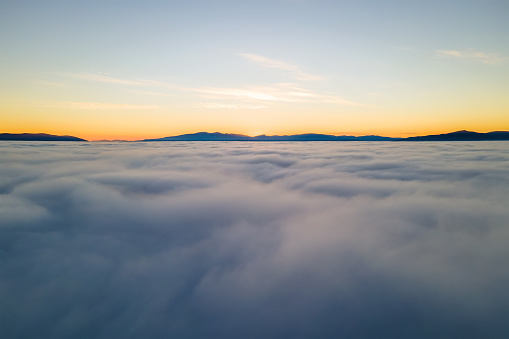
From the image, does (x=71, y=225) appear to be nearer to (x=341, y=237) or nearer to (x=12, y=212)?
(x=12, y=212)

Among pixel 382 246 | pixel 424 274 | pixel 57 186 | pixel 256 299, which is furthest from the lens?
pixel 57 186

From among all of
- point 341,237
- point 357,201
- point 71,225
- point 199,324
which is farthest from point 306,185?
point 71,225

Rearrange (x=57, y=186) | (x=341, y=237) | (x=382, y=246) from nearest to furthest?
(x=382, y=246)
(x=341, y=237)
(x=57, y=186)

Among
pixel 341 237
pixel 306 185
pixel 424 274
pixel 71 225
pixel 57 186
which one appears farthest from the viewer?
pixel 306 185

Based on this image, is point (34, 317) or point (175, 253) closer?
point (34, 317)

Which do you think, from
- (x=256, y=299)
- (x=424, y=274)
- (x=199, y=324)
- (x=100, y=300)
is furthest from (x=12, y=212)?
(x=424, y=274)

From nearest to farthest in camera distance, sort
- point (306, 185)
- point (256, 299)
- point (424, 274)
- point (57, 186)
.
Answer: point (256, 299)
point (424, 274)
point (57, 186)
point (306, 185)

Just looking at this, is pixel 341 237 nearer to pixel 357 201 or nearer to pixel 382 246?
pixel 382 246

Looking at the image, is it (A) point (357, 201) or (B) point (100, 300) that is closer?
(B) point (100, 300)

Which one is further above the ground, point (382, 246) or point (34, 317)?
point (382, 246)
